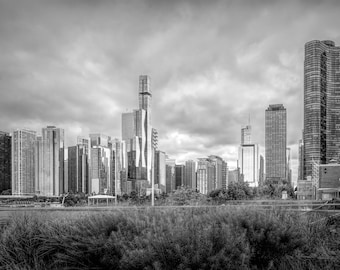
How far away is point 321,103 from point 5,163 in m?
139

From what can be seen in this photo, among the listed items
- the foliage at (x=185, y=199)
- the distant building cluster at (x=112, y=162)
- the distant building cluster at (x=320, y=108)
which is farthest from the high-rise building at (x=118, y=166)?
the foliage at (x=185, y=199)

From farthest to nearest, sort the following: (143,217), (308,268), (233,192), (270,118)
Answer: (270,118)
(233,192)
(143,217)
(308,268)

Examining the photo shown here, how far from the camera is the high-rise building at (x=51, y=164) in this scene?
124m

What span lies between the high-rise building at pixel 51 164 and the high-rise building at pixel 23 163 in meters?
4.97

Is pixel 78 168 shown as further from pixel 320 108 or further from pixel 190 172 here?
pixel 320 108

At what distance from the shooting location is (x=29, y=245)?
7.22m

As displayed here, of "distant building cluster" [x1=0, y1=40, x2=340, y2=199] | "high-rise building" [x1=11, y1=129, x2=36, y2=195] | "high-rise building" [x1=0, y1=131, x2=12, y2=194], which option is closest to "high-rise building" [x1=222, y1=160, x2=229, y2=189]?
"distant building cluster" [x1=0, y1=40, x2=340, y2=199]

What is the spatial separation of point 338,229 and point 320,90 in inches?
6659

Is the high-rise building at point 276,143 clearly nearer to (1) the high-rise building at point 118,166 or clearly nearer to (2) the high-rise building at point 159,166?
(1) the high-rise building at point 118,166

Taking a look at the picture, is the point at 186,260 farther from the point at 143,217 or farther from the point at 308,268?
the point at 308,268

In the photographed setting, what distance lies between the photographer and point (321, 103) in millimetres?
160125

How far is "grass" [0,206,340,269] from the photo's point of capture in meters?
5.55

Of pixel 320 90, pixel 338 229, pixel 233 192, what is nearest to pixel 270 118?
pixel 320 90

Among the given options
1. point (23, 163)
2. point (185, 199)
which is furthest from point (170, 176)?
point (185, 199)
